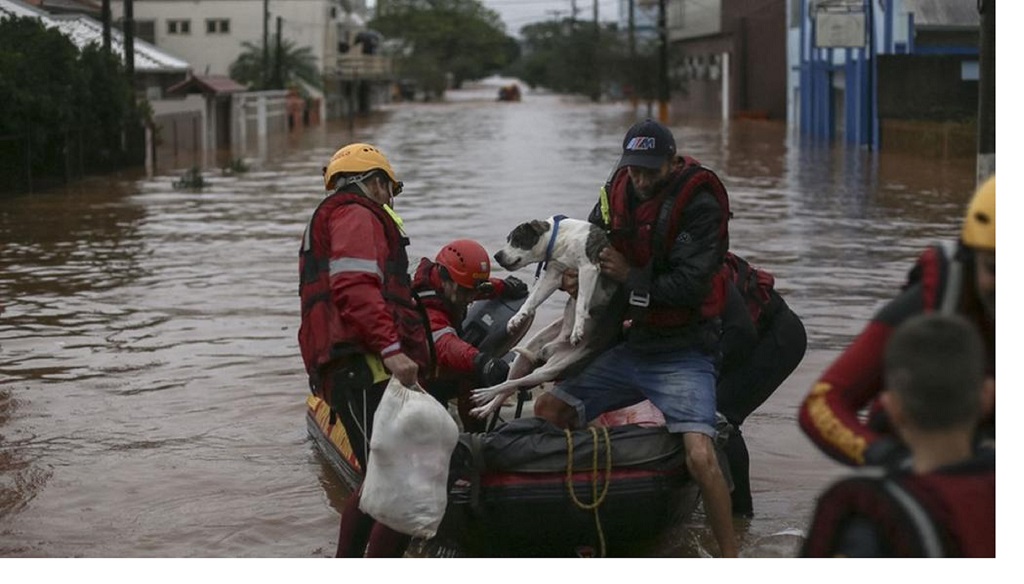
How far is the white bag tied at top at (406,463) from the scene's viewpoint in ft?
16.6

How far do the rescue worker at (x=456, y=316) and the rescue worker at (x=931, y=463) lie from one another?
11.3 ft

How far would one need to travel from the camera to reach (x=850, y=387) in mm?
3381

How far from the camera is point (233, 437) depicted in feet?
27.4

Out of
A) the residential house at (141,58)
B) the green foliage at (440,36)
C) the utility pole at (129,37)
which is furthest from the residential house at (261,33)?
the utility pole at (129,37)

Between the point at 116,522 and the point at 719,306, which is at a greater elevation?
the point at 719,306

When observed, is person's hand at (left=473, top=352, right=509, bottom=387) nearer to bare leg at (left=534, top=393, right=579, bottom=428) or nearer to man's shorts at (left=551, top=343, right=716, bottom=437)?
bare leg at (left=534, top=393, right=579, bottom=428)

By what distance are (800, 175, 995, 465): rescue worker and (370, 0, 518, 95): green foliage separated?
10475 cm

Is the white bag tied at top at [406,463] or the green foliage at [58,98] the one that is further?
the green foliage at [58,98]

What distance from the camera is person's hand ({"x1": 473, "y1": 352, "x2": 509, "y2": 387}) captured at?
6.40 metres

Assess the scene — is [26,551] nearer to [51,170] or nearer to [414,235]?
[414,235]

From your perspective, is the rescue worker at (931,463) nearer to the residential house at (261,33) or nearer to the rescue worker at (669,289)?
the rescue worker at (669,289)

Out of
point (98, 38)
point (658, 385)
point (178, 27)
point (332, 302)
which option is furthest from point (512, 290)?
point (178, 27)

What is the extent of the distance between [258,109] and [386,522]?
150ft
